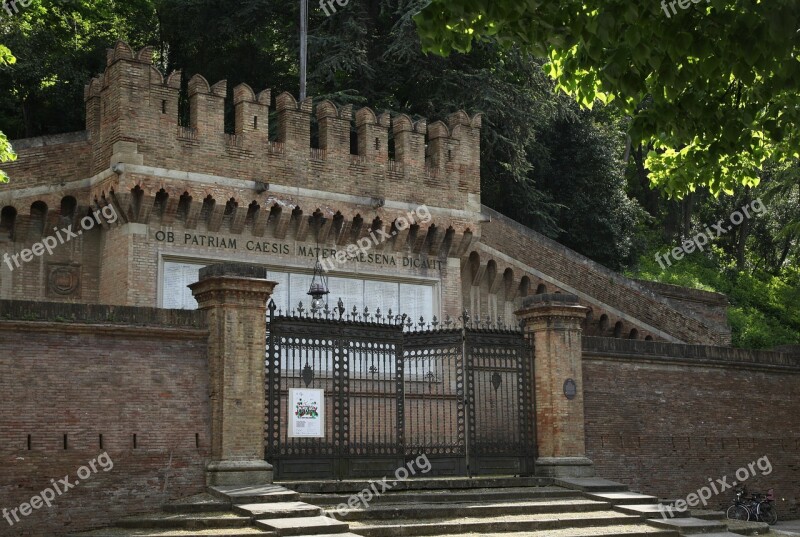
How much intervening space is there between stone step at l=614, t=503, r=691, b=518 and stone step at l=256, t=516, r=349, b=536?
5.08 m

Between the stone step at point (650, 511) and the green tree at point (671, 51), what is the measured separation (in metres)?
5.75

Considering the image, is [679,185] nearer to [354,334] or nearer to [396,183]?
[354,334]

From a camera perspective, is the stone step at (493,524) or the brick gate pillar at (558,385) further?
the brick gate pillar at (558,385)

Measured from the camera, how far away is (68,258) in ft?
72.4

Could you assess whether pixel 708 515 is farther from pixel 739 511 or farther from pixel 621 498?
pixel 739 511

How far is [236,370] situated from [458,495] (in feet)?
12.5

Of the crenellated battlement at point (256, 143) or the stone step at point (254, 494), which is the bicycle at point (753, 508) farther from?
the stone step at point (254, 494)

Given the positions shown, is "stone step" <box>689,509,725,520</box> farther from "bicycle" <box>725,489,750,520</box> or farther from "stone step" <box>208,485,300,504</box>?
"stone step" <box>208,485,300,504</box>

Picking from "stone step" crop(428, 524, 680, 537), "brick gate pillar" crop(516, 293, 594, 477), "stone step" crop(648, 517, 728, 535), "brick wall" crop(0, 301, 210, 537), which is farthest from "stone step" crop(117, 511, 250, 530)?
"brick gate pillar" crop(516, 293, 594, 477)

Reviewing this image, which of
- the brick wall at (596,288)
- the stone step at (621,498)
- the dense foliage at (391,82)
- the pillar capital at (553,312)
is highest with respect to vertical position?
the dense foliage at (391,82)

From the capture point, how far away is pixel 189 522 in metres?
13.5

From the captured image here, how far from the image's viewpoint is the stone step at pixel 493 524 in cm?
1423

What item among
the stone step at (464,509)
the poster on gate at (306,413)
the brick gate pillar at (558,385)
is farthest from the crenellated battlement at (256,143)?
the stone step at (464,509)

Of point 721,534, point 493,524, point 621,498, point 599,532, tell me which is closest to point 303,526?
point 493,524
